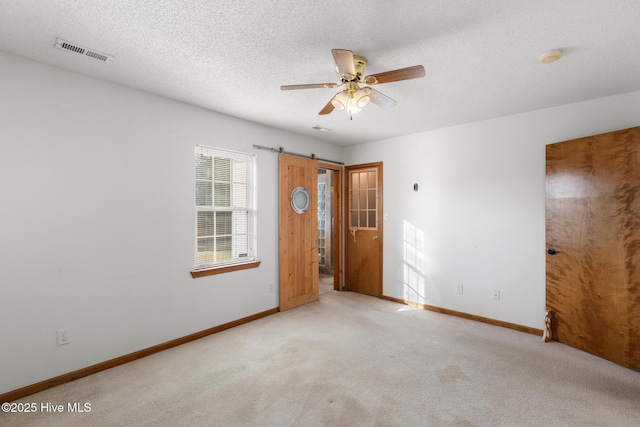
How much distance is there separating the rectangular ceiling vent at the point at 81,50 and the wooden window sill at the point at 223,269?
2.09m

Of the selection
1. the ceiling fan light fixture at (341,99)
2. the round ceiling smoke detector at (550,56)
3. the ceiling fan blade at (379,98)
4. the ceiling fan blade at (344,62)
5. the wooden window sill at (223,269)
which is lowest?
the wooden window sill at (223,269)

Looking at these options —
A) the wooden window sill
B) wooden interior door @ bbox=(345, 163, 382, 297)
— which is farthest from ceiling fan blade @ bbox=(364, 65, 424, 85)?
wooden interior door @ bbox=(345, 163, 382, 297)

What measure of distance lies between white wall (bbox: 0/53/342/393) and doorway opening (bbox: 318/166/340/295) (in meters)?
2.37

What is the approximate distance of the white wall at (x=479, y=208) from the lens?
10.8 feet

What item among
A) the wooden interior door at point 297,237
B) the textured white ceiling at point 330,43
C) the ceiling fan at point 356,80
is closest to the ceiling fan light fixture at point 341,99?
the ceiling fan at point 356,80

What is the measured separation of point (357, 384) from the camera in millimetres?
2332

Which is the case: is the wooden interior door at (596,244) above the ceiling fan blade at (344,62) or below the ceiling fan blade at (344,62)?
below

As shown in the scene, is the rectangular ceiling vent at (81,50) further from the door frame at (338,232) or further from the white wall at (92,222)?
the door frame at (338,232)

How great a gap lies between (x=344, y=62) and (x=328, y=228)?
4647mm

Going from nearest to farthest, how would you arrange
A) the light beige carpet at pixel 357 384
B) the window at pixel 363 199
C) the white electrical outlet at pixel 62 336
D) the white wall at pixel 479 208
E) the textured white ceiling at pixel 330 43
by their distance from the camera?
the textured white ceiling at pixel 330 43 → the light beige carpet at pixel 357 384 → the white electrical outlet at pixel 62 336 → the white wall at pixel 479 208 → the window at pixel 363 199

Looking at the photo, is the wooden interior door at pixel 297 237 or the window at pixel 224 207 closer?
the window at pixel 224 207

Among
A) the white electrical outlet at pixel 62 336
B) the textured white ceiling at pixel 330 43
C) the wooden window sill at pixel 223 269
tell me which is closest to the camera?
the textured white ceiling at pixel 330 43

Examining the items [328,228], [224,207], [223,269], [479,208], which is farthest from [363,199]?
[223,269]

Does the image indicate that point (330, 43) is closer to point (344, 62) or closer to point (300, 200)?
point (344, 62)
